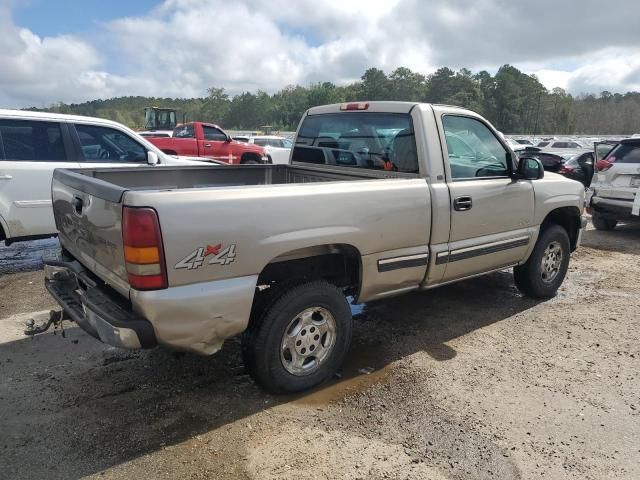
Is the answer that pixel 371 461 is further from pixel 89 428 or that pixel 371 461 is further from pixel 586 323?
pixel 586 323

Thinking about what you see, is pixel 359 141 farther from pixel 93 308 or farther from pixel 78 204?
pixel 93 308

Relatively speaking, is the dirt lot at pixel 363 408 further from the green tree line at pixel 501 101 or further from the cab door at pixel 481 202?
the green tree line at pixel 501 101

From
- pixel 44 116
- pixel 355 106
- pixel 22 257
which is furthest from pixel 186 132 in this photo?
pixel 355 106

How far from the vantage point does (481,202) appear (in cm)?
415

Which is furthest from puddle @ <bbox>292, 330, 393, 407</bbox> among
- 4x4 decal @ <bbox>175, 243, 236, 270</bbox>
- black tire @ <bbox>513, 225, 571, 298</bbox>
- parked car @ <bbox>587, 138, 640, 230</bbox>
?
parked car @ <bbox>587, 138, 640, 230</bbox>

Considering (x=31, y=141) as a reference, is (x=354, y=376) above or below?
below

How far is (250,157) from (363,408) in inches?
614

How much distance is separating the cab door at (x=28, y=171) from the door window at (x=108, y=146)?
0.28 m

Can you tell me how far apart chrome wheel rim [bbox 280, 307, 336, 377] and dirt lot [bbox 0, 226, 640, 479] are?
0.72ft

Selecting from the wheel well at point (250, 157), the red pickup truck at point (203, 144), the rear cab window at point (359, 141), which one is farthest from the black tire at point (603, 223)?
the wheel well at point (250, 157)

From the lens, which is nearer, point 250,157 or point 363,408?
point 363,408

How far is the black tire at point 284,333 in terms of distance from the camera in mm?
3104

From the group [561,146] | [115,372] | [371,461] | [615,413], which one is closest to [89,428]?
[115,372]

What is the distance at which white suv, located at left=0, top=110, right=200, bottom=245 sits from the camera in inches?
225
